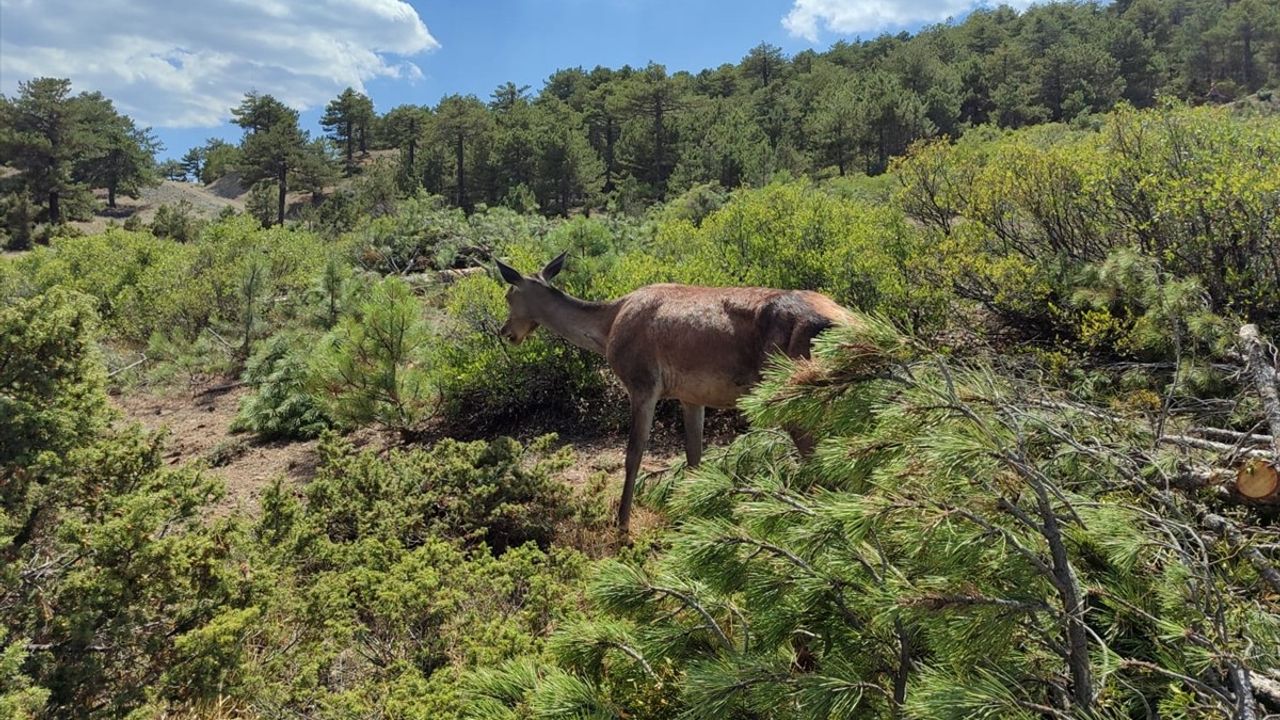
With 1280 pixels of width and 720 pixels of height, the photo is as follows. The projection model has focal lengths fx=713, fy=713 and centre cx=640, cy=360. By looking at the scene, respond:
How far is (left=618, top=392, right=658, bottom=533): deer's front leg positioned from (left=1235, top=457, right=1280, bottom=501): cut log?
364cm

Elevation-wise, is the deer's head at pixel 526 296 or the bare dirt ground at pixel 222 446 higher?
the deer's head at pixel 526 296

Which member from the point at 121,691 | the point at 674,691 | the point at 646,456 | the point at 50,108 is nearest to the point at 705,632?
the point at 674,691

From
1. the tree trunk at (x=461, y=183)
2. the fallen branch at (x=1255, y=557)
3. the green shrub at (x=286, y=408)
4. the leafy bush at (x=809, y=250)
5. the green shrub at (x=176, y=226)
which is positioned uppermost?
the tree trunk at (x=461, y=183)

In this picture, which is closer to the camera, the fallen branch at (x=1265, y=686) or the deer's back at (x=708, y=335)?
the fallen branch at (x=1265, y=686)

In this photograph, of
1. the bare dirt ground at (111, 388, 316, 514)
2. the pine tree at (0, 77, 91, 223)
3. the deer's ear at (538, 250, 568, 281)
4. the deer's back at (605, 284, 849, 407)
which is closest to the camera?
the deer's back at (605, 284, 849, 407)

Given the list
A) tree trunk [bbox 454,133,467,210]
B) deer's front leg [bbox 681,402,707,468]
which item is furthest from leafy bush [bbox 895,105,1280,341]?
tree trunk [bbox 454,133,467,210]

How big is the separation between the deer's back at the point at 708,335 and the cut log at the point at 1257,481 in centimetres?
217

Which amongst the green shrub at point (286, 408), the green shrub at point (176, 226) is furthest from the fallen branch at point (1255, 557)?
the green shrub at point (176, 226)

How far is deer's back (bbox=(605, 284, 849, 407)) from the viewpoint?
16.0ft

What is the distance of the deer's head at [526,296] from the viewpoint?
6691 millimetres

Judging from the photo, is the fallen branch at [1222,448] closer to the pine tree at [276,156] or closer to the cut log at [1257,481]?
the cut log at [1257,481]

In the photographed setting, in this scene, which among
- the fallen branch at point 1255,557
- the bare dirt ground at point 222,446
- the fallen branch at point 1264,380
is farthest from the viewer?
the bare dirt ground at point 222,446

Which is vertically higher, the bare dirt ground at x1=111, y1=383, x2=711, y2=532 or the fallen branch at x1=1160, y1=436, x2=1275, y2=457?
the fallen branch at x1=1160, y1=436, x2=1275, y2=457

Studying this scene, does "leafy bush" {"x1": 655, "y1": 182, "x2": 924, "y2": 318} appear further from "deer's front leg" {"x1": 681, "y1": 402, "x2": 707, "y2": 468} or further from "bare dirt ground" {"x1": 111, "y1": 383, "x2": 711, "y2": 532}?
"deer's front leg" {"x1": 681, "y1": 402, "x2": 707, "y2": 468}
